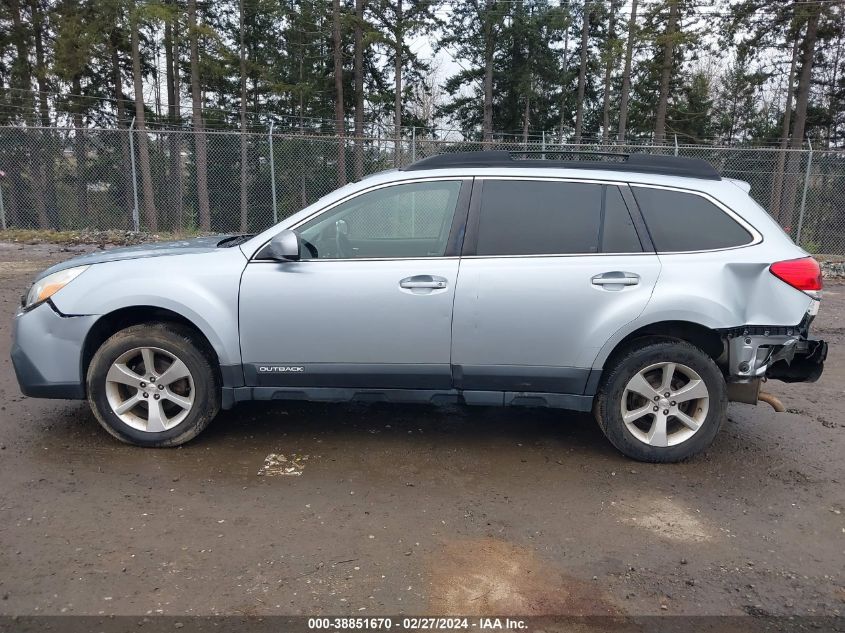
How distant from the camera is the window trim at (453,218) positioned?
12.9 feet

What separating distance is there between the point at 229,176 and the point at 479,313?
1608cm

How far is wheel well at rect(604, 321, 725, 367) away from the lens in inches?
154

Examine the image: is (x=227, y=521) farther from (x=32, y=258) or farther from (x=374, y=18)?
(x=374, y=18)

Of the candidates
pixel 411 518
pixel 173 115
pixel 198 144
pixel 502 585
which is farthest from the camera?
pixel 173 115

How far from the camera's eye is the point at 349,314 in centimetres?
386

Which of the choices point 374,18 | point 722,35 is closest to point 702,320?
point 722,35

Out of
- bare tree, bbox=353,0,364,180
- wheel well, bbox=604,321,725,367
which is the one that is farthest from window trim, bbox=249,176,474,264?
bare tree, bbox=353,0,364,180

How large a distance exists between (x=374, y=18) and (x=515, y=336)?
25623mm

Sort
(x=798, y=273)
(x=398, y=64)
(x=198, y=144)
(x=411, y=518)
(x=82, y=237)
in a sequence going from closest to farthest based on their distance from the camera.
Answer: (x=411, y=518)
(x=798, y=273)
(x=82, y=237)
(x=198, y=144)
(x=398, y=64)

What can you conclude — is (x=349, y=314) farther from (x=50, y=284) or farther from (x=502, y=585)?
(x=50, y=284)

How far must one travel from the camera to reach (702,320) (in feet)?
12.5

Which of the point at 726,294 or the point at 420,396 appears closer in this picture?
the point at 726,294

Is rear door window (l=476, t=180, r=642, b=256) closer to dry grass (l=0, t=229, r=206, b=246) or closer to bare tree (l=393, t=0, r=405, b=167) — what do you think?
dry grass (l=0, t=229, r=206, b=246)

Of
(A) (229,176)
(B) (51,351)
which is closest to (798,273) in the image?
(B) (51,351)
